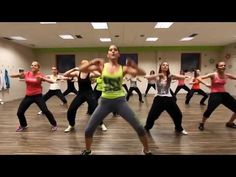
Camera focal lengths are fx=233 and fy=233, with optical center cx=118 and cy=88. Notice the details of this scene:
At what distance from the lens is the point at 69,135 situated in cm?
440

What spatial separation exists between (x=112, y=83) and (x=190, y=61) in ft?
41.1

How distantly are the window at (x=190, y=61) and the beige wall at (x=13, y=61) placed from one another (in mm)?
9316

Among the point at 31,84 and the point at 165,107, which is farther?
the point at 31,84

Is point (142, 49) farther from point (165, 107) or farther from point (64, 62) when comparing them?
point (165, 107)

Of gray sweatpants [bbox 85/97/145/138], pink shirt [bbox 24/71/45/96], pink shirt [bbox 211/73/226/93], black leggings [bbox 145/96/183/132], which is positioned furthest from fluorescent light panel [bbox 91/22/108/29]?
gray sweatpants [bbox 85/97/145/138]

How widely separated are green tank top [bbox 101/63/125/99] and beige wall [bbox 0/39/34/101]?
9.06 metres

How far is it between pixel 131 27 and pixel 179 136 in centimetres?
506

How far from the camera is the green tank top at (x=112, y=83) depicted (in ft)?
9.47

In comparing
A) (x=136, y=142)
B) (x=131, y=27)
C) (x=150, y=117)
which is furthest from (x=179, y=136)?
(x=131, y=27)

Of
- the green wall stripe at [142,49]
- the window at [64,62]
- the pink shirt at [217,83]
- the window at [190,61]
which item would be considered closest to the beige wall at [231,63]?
the green wall stripe at [142,49]

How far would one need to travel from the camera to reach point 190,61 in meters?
14.5

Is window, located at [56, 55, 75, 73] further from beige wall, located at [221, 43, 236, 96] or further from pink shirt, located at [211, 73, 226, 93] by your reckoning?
pink shirt, located at [211, 73, 226, 93]

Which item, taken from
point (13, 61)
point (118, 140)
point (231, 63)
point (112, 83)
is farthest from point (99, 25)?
point (231, 63)

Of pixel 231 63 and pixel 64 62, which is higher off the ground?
pixel 64 62
